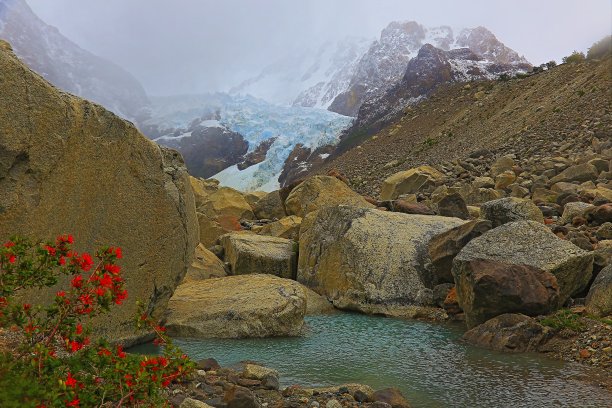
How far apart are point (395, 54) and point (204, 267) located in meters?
155

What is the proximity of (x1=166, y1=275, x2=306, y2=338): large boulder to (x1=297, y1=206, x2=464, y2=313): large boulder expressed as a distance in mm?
2417

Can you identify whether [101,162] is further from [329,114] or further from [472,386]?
[329,114]

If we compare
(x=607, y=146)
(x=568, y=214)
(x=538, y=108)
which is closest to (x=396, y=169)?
(x=538, y=108)

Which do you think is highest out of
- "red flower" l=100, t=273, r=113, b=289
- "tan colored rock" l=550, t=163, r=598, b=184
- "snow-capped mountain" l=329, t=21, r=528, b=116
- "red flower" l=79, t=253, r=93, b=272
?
"snow-capped mountain" l=329, t=21, r=528, b=116

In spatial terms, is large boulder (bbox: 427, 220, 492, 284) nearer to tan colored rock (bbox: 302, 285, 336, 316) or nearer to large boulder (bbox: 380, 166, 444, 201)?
tan colored rock (bbox: 302, 285, 336, 316)

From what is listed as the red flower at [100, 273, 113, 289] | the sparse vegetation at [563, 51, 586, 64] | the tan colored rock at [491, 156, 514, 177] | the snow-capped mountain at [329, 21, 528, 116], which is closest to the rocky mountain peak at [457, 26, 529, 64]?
the snow-capped mountain at [329, 21, 528, 116]

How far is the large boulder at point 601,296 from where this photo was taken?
10.2m

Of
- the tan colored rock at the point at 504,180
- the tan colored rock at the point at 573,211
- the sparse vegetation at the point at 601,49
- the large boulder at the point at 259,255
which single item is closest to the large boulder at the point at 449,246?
the tan colored rock at the point at 573,211

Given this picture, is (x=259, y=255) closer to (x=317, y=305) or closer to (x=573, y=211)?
(x=317, y=305)

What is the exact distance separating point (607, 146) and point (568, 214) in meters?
11.4

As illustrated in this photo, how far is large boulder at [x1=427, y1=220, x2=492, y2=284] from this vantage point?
1348 centimetres

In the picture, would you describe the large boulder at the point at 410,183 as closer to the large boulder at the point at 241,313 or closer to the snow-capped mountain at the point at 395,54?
the large boulder at the point at 241,313

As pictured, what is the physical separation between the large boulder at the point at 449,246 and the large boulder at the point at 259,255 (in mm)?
4234

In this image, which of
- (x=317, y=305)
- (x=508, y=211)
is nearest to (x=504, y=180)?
(x=508, y=211)
